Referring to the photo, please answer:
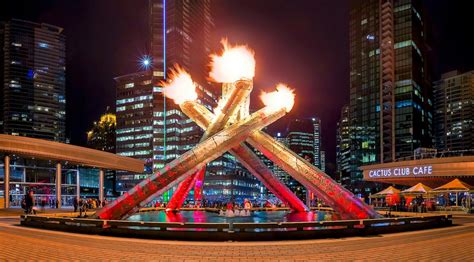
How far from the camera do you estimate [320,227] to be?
18.0m

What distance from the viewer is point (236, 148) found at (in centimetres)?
2762

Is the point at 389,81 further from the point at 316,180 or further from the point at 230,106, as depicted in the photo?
the point at 316,180

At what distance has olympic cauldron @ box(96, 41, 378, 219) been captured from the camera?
2153 centimetres

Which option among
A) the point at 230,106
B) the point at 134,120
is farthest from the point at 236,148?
the point at 134,120

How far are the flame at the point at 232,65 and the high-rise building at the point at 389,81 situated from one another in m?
118

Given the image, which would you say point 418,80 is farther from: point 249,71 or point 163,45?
point 249,71

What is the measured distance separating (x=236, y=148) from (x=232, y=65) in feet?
17.3

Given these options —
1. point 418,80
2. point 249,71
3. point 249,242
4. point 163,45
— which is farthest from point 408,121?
point 249,242

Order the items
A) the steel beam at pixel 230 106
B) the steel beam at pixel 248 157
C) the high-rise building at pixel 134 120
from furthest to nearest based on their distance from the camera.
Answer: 1. the high-rise building at pixel 134 120
2. the steel beam at pixel 248 157
3. the steel beam at pixel 230 106

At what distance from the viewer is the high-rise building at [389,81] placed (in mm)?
136750

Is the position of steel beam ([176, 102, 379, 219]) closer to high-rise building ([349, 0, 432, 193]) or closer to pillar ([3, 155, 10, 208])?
pillar ([3, 155, 10, 208])

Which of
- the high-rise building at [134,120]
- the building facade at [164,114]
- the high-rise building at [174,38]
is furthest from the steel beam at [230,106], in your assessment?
the high-rise building at [174,38]

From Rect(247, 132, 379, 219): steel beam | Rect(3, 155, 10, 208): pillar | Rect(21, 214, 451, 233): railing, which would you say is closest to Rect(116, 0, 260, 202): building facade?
Rect(3, 155, 10, 208): pillar

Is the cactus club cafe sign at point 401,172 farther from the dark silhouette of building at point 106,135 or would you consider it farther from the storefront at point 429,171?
the dark silhouette of building at point 106,135
